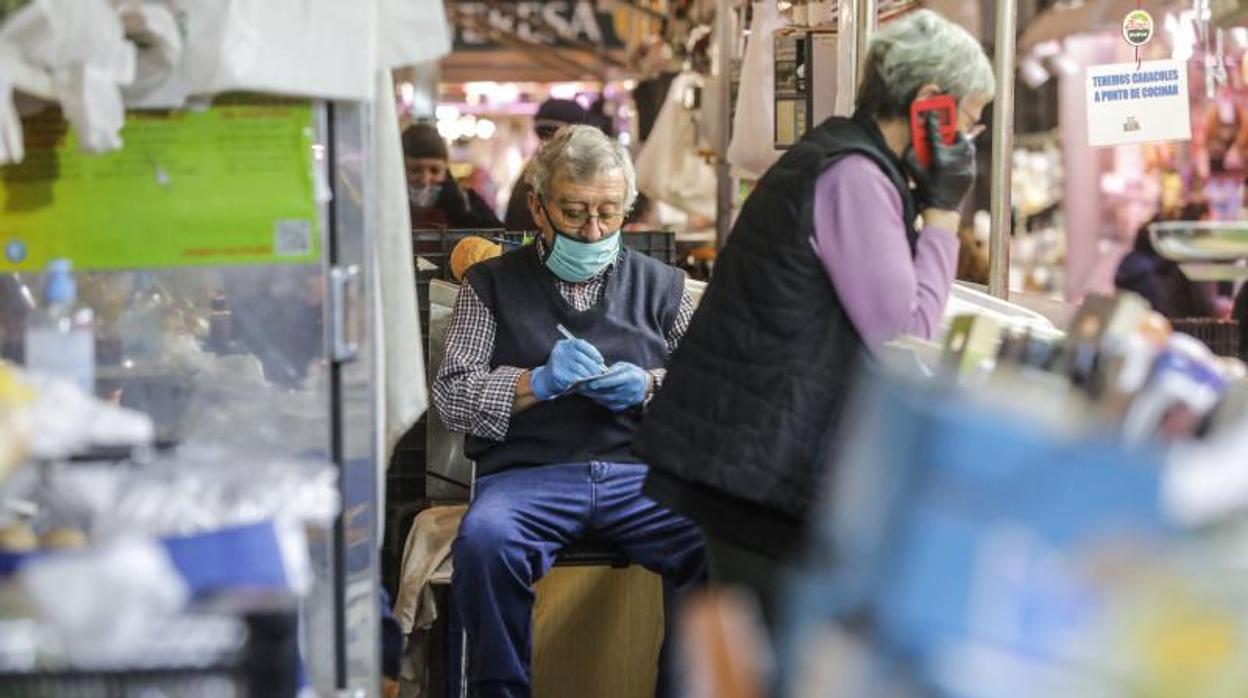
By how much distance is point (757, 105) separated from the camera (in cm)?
670

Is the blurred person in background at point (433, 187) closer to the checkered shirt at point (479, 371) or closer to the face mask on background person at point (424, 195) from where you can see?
the face mask on background person at point (424, 195)

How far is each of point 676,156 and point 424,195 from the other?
52.8 inches

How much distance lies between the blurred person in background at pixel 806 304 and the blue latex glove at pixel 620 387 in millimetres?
842

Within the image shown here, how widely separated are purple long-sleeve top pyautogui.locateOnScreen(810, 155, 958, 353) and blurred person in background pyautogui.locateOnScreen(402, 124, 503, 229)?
183 inches

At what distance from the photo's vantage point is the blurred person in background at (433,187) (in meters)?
8.24

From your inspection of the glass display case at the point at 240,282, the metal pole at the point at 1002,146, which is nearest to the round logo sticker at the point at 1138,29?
the metal pole at the point at 1002,146

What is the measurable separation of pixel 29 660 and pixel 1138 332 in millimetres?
1528

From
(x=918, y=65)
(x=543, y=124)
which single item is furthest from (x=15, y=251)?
(x=543, y=124)

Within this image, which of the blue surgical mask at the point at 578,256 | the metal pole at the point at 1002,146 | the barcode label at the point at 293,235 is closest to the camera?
the barcode label at the point at 293,235

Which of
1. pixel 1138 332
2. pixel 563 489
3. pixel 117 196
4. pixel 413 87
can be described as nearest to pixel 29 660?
pixel 117 196

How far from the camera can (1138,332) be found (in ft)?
9.16

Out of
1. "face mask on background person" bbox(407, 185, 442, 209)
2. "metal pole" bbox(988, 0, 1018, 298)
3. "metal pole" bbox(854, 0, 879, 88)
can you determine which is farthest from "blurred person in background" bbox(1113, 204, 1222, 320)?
"metal pole" bbox(854, 0, 879, 88)

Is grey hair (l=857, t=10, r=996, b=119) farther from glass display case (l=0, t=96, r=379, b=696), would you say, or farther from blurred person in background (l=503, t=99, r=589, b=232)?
blurred person in background (l=503, t=99, r=589, b=232)

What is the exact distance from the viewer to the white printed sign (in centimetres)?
538
